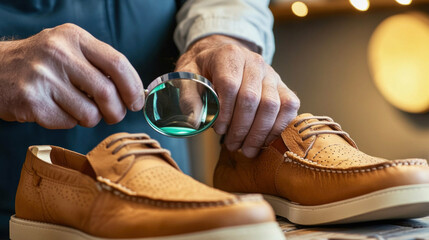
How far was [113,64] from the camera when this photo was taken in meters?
0.77

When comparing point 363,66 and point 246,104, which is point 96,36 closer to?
point 246,104

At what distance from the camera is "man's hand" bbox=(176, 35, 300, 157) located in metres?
0.92

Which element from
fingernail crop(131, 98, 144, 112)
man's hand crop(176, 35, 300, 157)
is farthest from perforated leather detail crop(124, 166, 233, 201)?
man's hand crop(176, 35, 300, 157)

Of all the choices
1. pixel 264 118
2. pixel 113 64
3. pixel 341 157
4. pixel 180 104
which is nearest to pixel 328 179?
pixel 341 157

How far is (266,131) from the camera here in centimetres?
Result: 96

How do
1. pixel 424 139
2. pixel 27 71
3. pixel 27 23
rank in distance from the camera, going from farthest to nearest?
1. pixel 424 139
2. pixel 27 23
3. pixel 27 71

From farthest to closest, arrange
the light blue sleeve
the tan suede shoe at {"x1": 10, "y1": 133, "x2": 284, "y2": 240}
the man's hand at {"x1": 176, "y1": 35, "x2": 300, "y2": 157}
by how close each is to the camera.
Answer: the light blue sleeve → the man's hand at {"x1": 176, "y1": 35, "x2": 300, "y2": 157} → the tan suede shoe at {"x1": 10, "y1": 133, "x2": 284, "y2": 240}

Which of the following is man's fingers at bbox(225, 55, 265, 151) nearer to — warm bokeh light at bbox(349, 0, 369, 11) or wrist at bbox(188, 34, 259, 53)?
wrist at bbox(188, 34, 259, 53)

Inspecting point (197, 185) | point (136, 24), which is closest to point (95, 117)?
point (197, 185)

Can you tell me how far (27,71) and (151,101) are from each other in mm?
190

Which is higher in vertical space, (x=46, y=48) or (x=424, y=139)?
(x=46, y=48)

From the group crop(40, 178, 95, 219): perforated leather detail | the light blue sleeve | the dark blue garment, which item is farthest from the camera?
the light blue sleeve

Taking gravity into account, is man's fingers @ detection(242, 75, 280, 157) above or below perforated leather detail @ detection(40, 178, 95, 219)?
above

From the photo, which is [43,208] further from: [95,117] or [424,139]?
[424,139]
